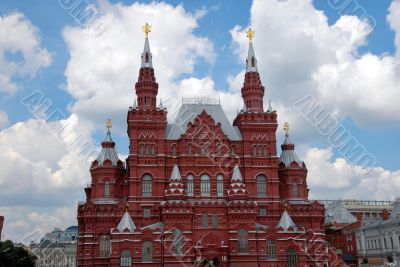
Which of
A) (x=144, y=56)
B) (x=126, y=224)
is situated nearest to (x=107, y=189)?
(x=126, y=224)

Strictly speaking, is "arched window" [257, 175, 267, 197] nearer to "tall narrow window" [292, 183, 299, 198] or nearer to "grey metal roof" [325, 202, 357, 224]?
"tall narrow window" [292, 183, 299, 198]

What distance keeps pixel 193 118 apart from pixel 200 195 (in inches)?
443

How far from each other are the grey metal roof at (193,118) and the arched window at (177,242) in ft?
43.3

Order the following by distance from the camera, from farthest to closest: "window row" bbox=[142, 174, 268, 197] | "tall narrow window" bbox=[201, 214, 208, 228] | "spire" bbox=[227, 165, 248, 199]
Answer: "window row" bbox=[142, 174, 268, 197]
"spire" bbox=[227, 165, 248, 199]
"tall narrow window" bbox=[201, 214, 208, 228]

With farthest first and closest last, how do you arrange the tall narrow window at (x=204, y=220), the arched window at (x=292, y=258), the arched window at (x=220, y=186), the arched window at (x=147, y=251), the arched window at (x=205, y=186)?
the arched window at (x=220, y=186)
the arched window at (x=205, y=186)
the arched window at (x=292, y=258)
the tall narrow window at (x=204, y=220)
the arched window at (x=147, y=251)

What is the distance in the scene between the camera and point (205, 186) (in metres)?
61.8

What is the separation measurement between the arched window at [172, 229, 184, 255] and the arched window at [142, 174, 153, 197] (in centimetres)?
673

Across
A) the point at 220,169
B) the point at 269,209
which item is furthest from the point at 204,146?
the point at 269,209

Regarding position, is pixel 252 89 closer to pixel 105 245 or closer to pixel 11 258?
pixel 105 245

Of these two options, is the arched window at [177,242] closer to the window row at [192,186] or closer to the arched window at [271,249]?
the window row at [192,186]

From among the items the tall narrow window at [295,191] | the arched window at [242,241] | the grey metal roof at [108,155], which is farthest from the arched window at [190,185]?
the tall narrow window at [295,191]

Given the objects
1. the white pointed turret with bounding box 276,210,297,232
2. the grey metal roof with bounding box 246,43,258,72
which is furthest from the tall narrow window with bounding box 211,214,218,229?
the grey metal roof with bounding box 246,43,258,72

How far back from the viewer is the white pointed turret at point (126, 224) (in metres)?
56.3

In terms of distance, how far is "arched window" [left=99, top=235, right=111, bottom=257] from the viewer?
58.8 meters
